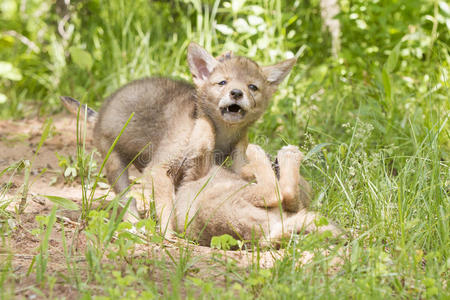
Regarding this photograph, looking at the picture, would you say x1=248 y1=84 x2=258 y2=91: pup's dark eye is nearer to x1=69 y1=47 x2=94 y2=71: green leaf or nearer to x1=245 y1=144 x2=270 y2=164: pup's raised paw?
x1=245 y1=144 x2=270 y2=164: pup's raised paw

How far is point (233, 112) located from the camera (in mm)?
4051

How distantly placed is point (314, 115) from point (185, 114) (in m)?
1.73

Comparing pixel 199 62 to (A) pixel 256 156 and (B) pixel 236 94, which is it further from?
(A) pixel 256 156

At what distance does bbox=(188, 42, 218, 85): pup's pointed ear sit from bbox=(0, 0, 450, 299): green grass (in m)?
0.86

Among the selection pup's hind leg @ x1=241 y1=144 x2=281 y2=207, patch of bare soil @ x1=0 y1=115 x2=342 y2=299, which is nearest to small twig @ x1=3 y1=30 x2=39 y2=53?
patch of bare soil @ x1=0 y1=115 x2=342 y2=299

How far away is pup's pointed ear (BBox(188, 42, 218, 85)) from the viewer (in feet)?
14.4

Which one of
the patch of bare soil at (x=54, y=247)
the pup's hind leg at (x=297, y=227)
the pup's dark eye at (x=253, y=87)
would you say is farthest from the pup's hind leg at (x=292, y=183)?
the pup's dark eye at (x=253, y=87)

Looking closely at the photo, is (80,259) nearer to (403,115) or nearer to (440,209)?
(440,209)

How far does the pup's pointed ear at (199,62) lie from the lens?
14.4 ft

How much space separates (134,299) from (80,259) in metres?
0.67

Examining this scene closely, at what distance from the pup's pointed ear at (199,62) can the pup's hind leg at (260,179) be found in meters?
0.99

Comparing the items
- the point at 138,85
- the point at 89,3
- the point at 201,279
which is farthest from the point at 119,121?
the point at 89,3

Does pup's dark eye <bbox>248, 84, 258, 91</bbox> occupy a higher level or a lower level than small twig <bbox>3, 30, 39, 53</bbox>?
lower

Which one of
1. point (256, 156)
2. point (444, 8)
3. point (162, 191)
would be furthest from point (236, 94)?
point (444, 8)
